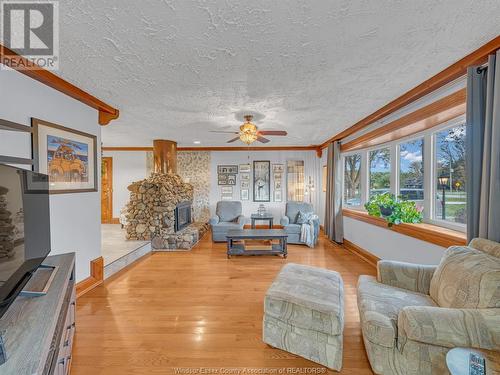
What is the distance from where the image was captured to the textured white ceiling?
137 centimetres

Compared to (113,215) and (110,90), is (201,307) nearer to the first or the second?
(110,90)

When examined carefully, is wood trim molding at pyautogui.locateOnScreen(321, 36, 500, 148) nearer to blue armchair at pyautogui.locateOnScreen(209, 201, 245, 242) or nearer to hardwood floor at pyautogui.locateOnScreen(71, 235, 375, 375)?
hardwood floor at pyautogui.locateOnScreen(71, 235, 375, 375)

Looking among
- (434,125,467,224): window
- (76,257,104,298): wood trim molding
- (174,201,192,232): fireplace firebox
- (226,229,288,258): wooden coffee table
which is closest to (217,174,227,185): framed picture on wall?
(174,201,192,232): fireplace firebox

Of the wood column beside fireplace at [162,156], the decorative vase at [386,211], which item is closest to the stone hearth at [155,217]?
the wood column beside fireplace at [162,156]

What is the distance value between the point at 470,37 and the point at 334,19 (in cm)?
110

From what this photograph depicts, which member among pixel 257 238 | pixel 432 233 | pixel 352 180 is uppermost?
pixel 352 180

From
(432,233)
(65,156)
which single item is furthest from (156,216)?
(432,233)

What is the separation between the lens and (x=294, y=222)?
5449 mm

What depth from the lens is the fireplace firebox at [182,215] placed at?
5.02 m

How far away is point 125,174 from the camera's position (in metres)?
6.73

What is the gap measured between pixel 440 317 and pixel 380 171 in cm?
313

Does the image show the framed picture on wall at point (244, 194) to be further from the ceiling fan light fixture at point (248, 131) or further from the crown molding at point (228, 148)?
the ceiling fan light fixture at point (248, 131)

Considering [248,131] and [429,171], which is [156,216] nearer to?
[248,131]

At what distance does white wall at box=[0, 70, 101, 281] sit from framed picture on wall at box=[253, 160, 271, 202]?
4.28 meters
